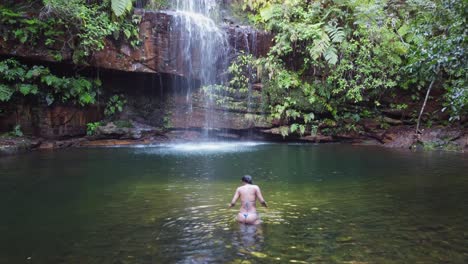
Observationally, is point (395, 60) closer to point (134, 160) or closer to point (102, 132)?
point (134, 160)

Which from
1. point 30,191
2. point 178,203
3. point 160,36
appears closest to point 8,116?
point 160,36

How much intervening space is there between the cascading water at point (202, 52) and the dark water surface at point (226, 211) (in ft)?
21.3

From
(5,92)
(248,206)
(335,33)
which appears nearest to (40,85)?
(5,92)

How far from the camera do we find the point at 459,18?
6551 mm

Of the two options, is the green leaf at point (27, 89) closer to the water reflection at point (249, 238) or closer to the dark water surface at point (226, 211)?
the dark water surface at point (226, 211)

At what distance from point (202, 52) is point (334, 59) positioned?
19.1 ft

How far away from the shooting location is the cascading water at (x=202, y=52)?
18.2 metres

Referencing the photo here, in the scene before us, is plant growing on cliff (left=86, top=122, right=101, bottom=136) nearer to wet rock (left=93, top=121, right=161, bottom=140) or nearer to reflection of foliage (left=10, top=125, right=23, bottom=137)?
wet rock (left=93, top=121, right=161, bottom=140)

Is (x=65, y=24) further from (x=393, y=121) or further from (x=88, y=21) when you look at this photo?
(x=393, y=121)

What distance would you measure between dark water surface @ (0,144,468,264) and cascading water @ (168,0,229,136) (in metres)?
6.49

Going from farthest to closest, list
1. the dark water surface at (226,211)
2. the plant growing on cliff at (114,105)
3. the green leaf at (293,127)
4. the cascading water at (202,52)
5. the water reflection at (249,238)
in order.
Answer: the plant growing on cliff at (114,105) → the cascading water at (202,52) → the green leaf at (293,127) → the water reflection at (249,238) → the dark water surface at (226,211)

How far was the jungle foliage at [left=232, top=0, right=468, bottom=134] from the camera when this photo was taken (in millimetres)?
17359

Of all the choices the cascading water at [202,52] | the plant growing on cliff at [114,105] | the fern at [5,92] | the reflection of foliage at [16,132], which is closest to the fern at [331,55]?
the cascading water at [202,52]

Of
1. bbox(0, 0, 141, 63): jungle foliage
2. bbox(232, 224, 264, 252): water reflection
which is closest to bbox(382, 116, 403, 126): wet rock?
bbox(0, 0, 141, 63): jungle foliage
